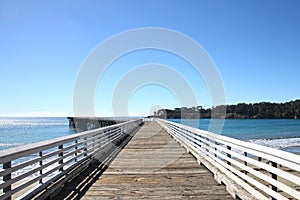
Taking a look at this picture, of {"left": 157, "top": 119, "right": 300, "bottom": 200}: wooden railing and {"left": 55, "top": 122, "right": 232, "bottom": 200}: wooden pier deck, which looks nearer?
{"left": 157, "top": 119, "right": 300, "bottom": 200}: wooden railing

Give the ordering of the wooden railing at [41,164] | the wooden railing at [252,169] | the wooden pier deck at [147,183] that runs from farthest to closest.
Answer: the wooden pier deck at [147,183] → the wooden railing at [41,164] → the wooden railing at [252,169]

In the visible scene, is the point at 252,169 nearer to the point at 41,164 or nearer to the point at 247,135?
the point at 41,164

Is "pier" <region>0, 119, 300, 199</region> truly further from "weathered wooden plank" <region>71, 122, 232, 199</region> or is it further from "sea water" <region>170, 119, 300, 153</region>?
"sea water" <region>170, 119, 300, 153</region>

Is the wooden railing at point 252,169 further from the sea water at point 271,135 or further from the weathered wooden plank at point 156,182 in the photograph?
the sea water at point 271,135

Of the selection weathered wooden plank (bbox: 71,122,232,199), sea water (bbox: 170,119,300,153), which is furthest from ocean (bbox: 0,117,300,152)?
weathered wooden plank (bbox: 71,122,232,199)

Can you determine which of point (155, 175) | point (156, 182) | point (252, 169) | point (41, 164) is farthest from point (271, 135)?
point (41, 164)

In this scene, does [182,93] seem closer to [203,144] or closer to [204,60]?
[204,60]

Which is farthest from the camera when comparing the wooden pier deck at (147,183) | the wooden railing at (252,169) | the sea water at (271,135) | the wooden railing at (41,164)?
the sea water at (271,135)

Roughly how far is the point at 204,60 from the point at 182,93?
13.2 m

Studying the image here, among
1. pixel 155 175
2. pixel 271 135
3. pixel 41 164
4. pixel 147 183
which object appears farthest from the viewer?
pixel 271 135

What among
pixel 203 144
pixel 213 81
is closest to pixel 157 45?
pixel 213 81

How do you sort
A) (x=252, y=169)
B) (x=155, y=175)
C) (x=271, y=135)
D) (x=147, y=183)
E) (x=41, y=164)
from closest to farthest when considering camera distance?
(x=252, y=169), (x=41, y=164), (x=147, y=183), (x=155, y=175), (x=271, y=135)

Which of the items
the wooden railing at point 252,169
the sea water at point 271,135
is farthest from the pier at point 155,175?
the sea water at point 271,135

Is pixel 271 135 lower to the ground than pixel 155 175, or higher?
lower
